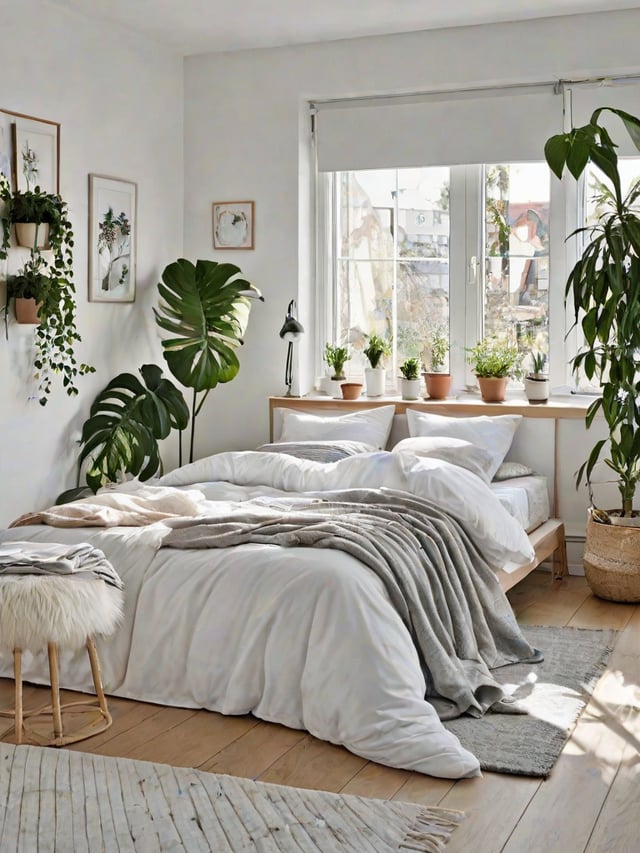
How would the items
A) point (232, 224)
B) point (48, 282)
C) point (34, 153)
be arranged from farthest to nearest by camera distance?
point (232, 224) < point (34, 153) < point (48, 282)

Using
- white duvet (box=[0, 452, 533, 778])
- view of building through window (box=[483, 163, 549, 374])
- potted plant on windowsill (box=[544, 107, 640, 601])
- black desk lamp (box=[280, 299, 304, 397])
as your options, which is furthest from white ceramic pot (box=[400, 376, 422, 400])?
white duvet (box=[0, 452, 533, 778])

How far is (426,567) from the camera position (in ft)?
11.9

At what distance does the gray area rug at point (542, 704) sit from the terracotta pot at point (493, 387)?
5.06 feet

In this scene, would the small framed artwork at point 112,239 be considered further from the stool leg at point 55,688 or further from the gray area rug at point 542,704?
the gray area rug at point 542,704

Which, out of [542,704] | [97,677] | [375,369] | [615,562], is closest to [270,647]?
[97,677]

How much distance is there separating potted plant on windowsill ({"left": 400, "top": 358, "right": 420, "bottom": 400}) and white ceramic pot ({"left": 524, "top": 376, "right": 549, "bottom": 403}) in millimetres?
592

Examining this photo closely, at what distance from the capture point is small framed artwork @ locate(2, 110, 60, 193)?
4680 mm

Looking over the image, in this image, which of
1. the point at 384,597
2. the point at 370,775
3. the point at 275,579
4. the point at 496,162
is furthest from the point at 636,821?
the point at 496,162

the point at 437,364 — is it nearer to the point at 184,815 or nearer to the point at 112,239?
the point at 112,239

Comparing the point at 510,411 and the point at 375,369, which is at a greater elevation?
the point at 375,369

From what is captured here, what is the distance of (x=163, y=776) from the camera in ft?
9.39

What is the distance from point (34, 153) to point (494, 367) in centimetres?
248

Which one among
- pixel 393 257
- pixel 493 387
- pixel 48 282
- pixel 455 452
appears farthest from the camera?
pixel 393 257

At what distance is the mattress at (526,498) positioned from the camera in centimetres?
468
